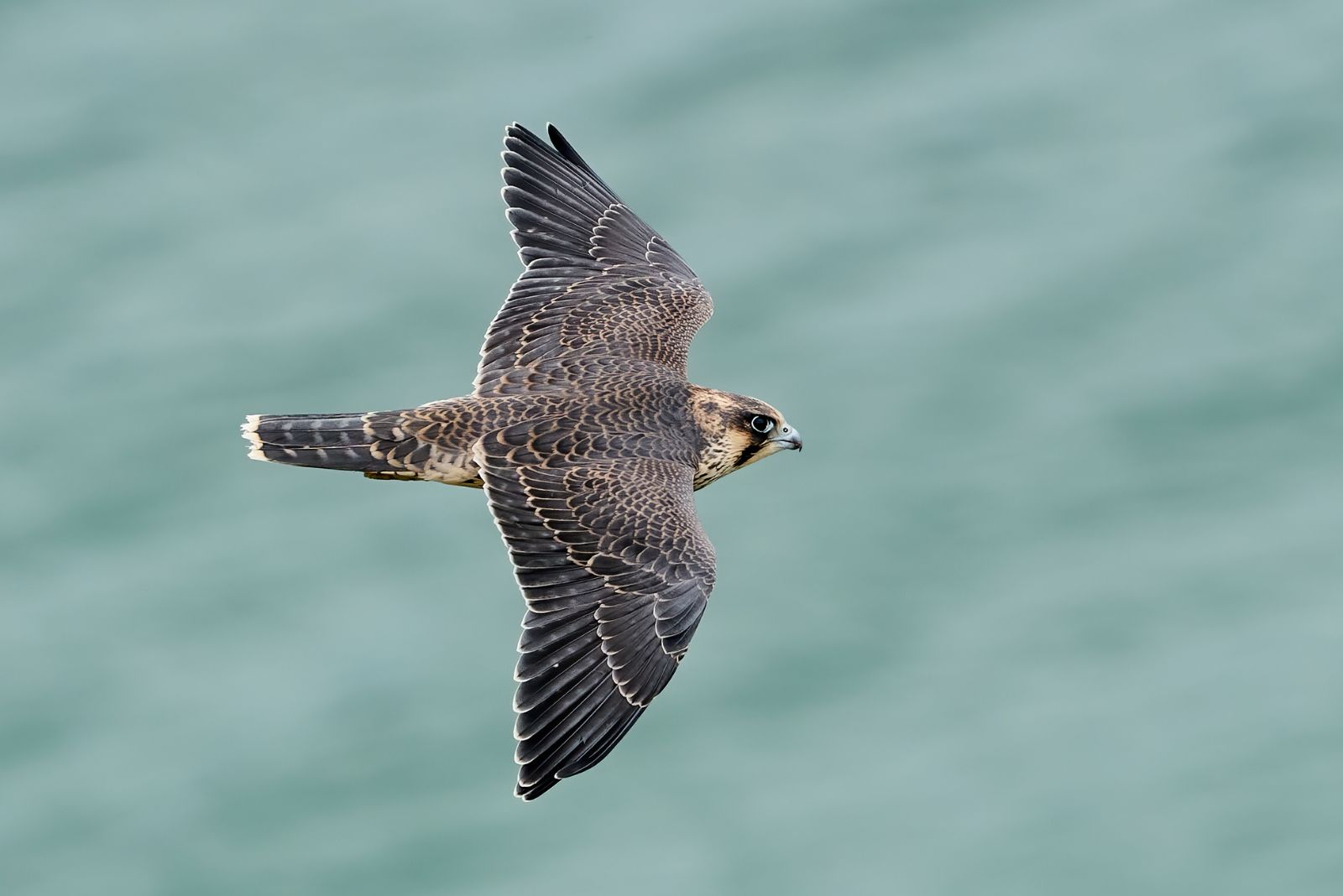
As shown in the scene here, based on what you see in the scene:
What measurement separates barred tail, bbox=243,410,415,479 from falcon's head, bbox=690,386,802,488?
5.34 feet

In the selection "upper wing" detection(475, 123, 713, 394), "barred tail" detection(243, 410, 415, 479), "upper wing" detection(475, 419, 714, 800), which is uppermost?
"upper wing" detection(475, 123, 713, 394)

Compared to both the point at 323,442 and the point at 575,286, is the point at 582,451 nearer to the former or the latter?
the point at 323,442

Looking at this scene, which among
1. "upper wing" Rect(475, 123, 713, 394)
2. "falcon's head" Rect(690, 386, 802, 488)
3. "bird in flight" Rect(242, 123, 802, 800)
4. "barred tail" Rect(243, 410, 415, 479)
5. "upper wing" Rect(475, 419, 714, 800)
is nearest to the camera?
"upper wing" Rect(475, 419, 714, 800)

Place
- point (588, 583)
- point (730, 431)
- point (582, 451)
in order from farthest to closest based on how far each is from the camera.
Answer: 1. point (730, 431)
2. point (582, 451)
3. point (588, 583)

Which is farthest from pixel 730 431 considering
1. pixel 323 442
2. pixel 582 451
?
pixel 323 442

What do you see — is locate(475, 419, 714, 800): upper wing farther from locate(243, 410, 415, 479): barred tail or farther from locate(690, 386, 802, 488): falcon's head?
locate(243, 410, 415, 479): barred tail

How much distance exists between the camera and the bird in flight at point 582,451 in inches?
450

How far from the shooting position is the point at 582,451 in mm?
12344

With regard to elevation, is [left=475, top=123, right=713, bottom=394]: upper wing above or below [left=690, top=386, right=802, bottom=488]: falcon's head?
above

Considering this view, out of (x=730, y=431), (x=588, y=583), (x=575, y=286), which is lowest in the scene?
(x=588, y=583)

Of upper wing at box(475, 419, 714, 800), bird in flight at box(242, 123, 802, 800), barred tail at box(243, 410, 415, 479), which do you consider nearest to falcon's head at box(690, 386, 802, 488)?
bird in flight at box(242, 123, 802, 800)

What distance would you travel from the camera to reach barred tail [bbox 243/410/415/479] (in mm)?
12422

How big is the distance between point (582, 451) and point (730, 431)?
3.35ft

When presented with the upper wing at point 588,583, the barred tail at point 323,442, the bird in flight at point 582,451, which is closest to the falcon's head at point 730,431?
the bird in flight at point 582,451
